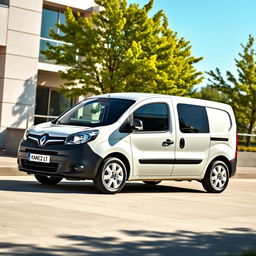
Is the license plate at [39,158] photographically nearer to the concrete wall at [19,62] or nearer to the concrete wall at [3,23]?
the concrete wall at [19,62]

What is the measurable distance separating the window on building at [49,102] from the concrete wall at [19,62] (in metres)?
2.84

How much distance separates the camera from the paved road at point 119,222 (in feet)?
21.5

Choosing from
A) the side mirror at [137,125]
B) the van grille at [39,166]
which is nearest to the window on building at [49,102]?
the van grille at [39,166]

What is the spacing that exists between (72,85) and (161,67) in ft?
11.9

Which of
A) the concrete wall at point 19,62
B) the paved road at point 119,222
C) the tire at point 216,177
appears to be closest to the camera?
the paved road at point 119,222

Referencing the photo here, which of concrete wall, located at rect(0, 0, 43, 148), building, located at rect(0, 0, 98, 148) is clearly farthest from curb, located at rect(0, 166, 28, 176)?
concrete wall, located at rect(0, 0, 43, 148)

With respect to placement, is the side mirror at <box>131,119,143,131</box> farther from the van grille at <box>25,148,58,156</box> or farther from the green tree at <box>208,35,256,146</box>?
the green tree at <box>208,35,256,146</box>

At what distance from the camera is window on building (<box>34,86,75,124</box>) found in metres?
30.4

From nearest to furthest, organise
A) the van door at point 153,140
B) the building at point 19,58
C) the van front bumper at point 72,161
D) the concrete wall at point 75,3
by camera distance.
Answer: the van front bumper at point 72,161, the van door at point 153,140, the building at point 19,58, the concrete wall at point 75,3

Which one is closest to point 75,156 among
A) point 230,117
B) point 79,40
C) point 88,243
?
point 230,117

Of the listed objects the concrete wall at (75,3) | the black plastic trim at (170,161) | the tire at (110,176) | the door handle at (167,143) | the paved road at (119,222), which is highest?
the concrete wall at (75,3)

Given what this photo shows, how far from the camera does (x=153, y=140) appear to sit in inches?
505

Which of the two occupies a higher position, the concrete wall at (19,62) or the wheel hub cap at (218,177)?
the concrete wall at (19,62)

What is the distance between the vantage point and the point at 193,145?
13.6 metres
